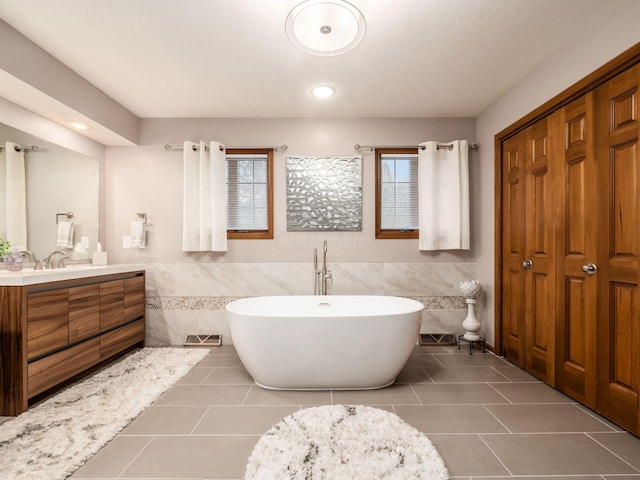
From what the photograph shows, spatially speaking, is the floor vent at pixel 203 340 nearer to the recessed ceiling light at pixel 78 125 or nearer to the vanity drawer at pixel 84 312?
the vanity drawer at pixel 84 312

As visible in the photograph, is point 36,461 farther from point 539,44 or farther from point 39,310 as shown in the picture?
point 539,44

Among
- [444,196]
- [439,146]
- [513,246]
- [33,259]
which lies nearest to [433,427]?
[513,246]

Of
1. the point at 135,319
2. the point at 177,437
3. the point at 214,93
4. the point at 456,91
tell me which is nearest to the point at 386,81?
the point at 456,91

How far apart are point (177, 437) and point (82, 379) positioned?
4.35ft

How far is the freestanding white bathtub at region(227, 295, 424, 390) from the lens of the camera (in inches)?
92.1

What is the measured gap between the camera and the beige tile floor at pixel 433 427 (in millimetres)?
1591

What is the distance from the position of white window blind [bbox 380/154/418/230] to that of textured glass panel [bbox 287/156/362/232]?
270mm

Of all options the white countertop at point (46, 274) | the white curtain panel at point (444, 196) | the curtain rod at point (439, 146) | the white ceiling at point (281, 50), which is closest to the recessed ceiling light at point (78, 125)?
the white ceiling at point (281, 50)

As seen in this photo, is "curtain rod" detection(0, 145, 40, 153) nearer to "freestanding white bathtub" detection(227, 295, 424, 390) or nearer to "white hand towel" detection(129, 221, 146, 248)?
"white hand towel" detection(129, 221, 146, 248)

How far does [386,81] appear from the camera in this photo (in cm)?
284

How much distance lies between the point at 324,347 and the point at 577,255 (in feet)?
5.72

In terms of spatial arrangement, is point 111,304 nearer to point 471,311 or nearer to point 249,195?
point 249,195

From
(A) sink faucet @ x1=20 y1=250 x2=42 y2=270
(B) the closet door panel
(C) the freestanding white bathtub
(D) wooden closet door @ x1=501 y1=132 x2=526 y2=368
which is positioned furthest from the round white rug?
(A) sink faucet @ x1=20 y1=250 x2=42 y2=270

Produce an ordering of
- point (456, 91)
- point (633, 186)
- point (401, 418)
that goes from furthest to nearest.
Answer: point (456, 91) < point (401, 418) < point (633, 186)
